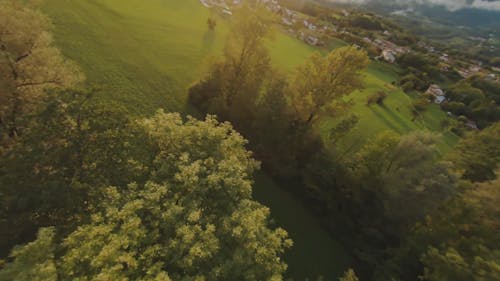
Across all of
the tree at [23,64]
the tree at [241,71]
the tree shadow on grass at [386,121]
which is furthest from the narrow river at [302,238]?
the tree shadow on grass at [386,121]

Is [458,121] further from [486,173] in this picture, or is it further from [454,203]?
[454,203]

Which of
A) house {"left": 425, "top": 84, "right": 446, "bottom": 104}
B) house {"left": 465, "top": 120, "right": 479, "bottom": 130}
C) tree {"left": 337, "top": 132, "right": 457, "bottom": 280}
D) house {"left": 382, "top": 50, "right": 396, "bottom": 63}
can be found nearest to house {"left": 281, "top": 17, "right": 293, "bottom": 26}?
house {"left": 382, "top": 50, "right": 396, "bottom": 63}

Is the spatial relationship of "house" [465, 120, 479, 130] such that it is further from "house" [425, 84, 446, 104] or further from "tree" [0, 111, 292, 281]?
"tree" [0, 111, 292, 281]

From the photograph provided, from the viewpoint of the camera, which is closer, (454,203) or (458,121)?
(454,203)

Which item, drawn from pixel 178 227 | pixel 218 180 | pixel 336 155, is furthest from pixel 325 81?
pixel 178 227

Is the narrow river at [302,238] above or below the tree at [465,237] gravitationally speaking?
below

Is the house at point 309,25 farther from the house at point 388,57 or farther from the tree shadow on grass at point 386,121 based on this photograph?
the tree shadow on grass at point 386,121

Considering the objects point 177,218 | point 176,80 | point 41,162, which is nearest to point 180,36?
point 176,80

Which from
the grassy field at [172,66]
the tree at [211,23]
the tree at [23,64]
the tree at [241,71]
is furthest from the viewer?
the tree at [211,23]
